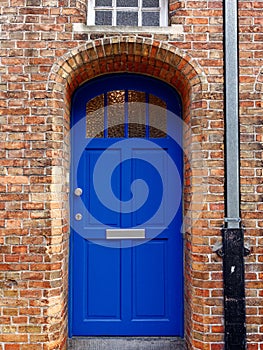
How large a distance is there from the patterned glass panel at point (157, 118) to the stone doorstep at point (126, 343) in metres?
2.02

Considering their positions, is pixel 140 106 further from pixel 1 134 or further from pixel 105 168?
pixel 1 134

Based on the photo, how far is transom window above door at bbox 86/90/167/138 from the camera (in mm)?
3799

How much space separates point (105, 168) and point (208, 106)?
46.1 inches

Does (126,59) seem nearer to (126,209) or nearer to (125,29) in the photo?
(125,29)

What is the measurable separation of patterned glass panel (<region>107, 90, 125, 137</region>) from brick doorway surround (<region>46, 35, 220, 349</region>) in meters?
0.40

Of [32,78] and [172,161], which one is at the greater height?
[32,78]

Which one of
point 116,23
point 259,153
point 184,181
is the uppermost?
point 116,23

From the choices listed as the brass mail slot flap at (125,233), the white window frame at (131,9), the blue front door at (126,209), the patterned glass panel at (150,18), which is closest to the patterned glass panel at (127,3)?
the white window frame at (131,9)

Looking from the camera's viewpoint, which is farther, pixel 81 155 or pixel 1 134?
pixel 81 155

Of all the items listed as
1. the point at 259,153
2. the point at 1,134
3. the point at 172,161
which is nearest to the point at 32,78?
the point at 1,134

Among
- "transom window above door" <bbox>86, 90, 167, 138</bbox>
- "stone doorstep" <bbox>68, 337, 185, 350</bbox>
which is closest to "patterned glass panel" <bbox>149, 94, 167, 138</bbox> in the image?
"transom window above door" <bbox>86, 90, 167, 138</bbox>

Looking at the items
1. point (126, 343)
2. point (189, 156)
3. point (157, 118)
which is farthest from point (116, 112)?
point (126, 343)

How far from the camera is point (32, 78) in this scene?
10.9ft

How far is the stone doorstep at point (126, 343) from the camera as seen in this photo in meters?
3.55
